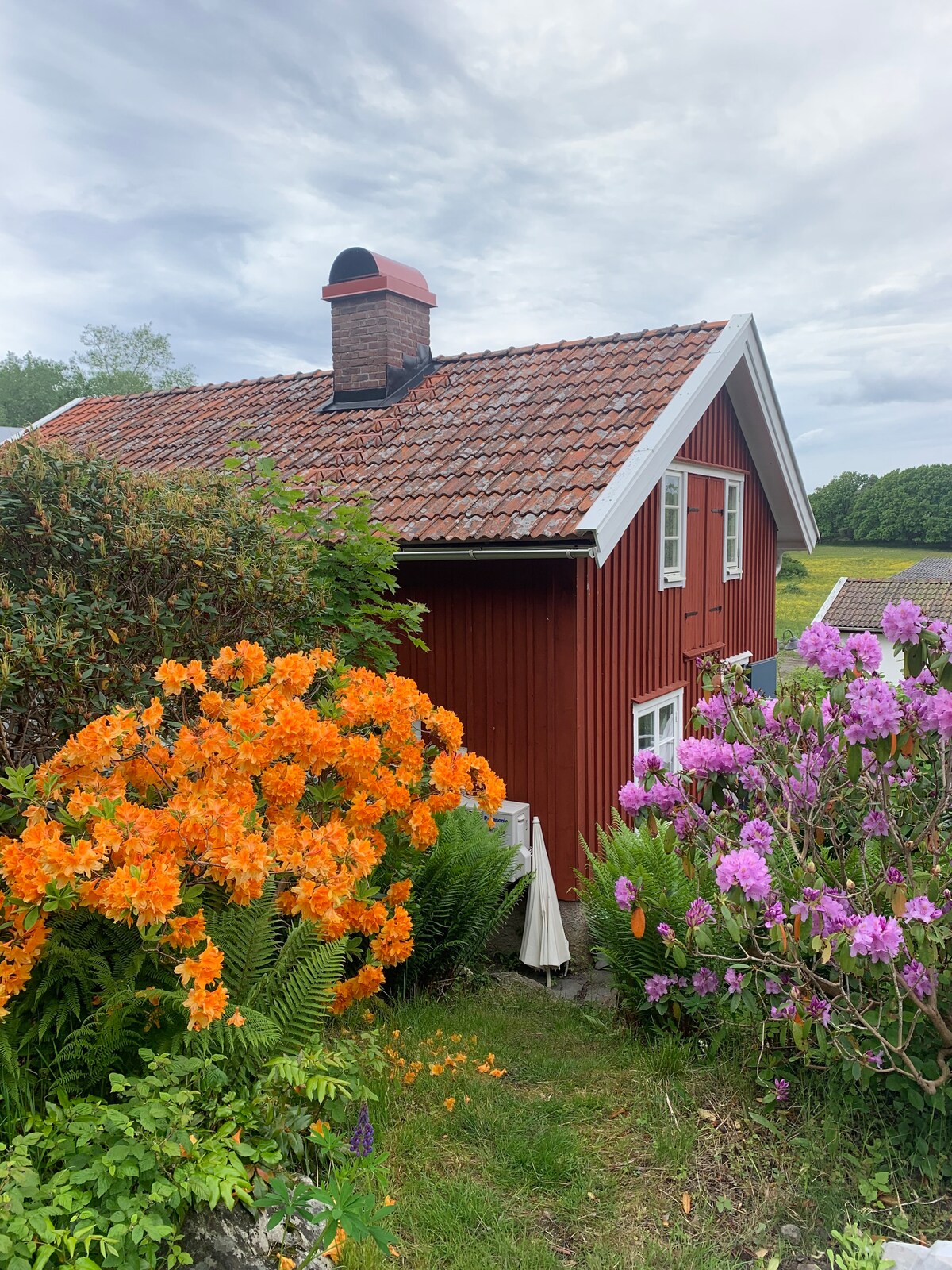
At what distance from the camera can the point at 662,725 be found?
347 inches

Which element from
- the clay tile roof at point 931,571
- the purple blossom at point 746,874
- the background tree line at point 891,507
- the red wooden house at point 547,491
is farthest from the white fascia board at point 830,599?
the background tree line at point 891,507

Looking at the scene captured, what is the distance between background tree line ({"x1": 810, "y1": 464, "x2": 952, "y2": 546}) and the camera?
67188 millimetres

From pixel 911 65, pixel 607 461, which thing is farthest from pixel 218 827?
pixel 911 65

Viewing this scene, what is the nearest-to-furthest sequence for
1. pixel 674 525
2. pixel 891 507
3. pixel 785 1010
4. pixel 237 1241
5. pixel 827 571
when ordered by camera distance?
pixel 237 1241
pixel 785 1010
pixel 674 525
pixel 827 571
pixel 891 507

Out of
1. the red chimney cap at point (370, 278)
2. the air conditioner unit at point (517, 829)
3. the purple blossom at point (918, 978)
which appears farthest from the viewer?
the red chimney cap at point (370, 278)

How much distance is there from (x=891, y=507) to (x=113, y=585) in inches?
2969

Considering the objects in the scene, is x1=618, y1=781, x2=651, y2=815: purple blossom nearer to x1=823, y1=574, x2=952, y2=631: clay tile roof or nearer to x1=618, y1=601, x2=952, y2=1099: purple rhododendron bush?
x1=618, y1=601, x2=952, y2=1099: purple rhododendron bush

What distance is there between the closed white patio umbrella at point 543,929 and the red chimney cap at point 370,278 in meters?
6.80

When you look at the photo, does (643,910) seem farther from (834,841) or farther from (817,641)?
(817,641)

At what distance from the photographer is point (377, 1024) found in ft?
15.0

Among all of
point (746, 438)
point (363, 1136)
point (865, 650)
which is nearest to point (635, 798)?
point (865, 650)

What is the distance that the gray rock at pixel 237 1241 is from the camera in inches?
103

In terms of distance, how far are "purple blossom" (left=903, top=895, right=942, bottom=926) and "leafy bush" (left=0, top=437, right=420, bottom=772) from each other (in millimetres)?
3031

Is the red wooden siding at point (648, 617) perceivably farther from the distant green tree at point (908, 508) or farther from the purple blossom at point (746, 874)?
the distant green tree at point (908, 508)
